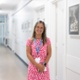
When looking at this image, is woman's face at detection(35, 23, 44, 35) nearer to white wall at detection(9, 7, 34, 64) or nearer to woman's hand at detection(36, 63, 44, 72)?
woman's hand at detection(36, 63, 44, 72)

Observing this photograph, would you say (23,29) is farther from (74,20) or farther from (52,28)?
(74,20)

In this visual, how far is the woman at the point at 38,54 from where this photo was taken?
3.37 m

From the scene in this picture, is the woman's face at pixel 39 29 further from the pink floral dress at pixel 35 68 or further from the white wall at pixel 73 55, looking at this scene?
the white wall at pixel 73 55

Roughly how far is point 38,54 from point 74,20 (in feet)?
3.34

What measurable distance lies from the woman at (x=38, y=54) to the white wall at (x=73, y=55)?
2.16 feet

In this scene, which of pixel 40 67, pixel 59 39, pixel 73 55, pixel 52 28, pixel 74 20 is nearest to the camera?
pixel 40 67

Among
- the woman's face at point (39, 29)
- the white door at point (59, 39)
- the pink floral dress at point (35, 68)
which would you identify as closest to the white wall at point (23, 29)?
the white door at point (59, 39)

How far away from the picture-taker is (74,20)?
384 cm

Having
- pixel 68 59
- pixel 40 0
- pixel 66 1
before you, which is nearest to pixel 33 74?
pixel 68 59

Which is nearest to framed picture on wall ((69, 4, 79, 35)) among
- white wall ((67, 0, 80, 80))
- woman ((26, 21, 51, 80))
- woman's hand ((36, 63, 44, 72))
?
white wall ((67, 0, 80, 80))

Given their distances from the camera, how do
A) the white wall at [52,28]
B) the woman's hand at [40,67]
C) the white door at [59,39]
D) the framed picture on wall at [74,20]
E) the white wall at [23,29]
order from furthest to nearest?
1. the white wall at [23,29]
2. the white wall at [52,28]
3. the white door at [59,39]
4. the framed picture on wall at [74,20]
5. the woman's hand at [40,67]

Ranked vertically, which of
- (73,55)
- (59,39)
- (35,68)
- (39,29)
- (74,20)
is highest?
(74,20)

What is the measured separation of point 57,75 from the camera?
17.9 feet

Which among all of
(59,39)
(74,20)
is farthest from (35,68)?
(59,39)
